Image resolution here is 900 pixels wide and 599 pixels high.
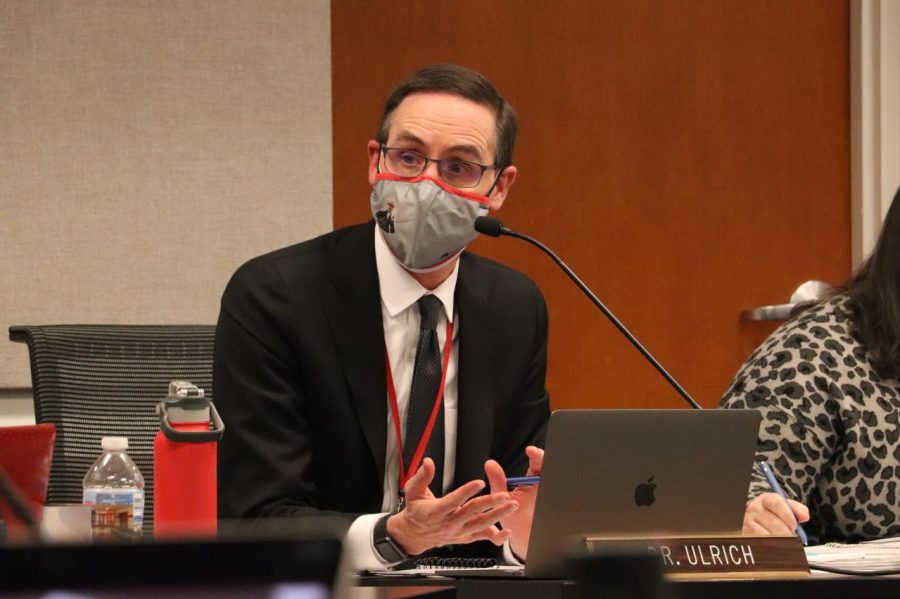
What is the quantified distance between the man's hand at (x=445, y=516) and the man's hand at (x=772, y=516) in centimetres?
32

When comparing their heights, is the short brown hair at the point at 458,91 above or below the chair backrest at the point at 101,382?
above

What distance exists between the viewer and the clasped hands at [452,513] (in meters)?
1.48

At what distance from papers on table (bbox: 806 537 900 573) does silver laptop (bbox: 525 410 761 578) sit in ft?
0.44

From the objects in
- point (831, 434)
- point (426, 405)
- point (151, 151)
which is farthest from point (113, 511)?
point (151, 151)

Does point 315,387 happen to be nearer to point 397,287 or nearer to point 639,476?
point 397,287

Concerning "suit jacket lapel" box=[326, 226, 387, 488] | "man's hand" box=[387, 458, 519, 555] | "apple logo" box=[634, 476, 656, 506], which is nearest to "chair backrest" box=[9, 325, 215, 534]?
"suit jacket lapel" box=[326, 226, 387, 488]

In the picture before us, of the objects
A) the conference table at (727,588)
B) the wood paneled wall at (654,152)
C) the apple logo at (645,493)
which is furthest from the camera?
the wood paneled wall at (654,152)

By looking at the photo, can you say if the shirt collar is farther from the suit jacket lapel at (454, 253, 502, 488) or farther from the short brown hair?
the short brown hair

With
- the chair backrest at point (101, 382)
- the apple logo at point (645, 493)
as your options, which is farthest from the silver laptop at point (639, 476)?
the chair backrest at point (101, 382)

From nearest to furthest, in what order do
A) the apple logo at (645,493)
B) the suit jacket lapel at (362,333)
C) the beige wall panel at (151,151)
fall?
the apple logo at (645,493) → the suit jacket lapel at (362,333) → the beige wall panel at (151,151)

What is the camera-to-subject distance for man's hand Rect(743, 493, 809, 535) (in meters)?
1.60

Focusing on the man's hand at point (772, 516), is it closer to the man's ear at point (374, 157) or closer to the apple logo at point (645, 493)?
the apple logo at point (645, 493)

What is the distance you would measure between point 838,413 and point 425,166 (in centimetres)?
79

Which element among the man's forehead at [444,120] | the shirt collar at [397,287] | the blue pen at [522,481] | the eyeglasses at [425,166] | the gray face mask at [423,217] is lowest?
the blue pen at [522,481]
